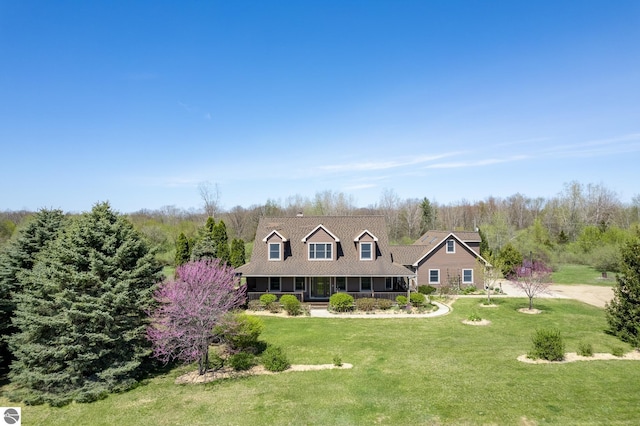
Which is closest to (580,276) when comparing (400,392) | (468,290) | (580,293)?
(580,293)

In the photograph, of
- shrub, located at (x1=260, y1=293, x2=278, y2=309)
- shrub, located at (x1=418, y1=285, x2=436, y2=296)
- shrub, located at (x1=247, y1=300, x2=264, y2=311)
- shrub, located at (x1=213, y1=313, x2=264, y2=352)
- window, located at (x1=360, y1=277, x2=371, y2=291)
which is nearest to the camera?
shrub, located at (x1=213, y1=313, x2=264, y2=352)

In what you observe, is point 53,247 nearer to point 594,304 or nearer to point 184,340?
point 184,340

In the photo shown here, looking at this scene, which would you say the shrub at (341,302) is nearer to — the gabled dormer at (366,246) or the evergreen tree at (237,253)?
the gabled dormer at (366,246)

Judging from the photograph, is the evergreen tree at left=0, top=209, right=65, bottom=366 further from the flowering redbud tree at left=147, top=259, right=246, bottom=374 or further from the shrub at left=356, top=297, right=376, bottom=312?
the shrub at left=356, top=297, right=376, bottom=312

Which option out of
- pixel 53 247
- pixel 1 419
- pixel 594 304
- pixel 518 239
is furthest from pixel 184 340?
pixel 518 239

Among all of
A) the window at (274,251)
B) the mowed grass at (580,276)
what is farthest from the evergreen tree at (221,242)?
the mowed grass at (580,276)

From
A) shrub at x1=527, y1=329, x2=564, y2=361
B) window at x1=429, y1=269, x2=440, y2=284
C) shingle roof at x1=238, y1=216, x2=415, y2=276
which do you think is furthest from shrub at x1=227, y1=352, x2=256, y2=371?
window at x1=429, y1=269, x2=440, y2=284

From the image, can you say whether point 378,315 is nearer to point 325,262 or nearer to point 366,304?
point 366,304
